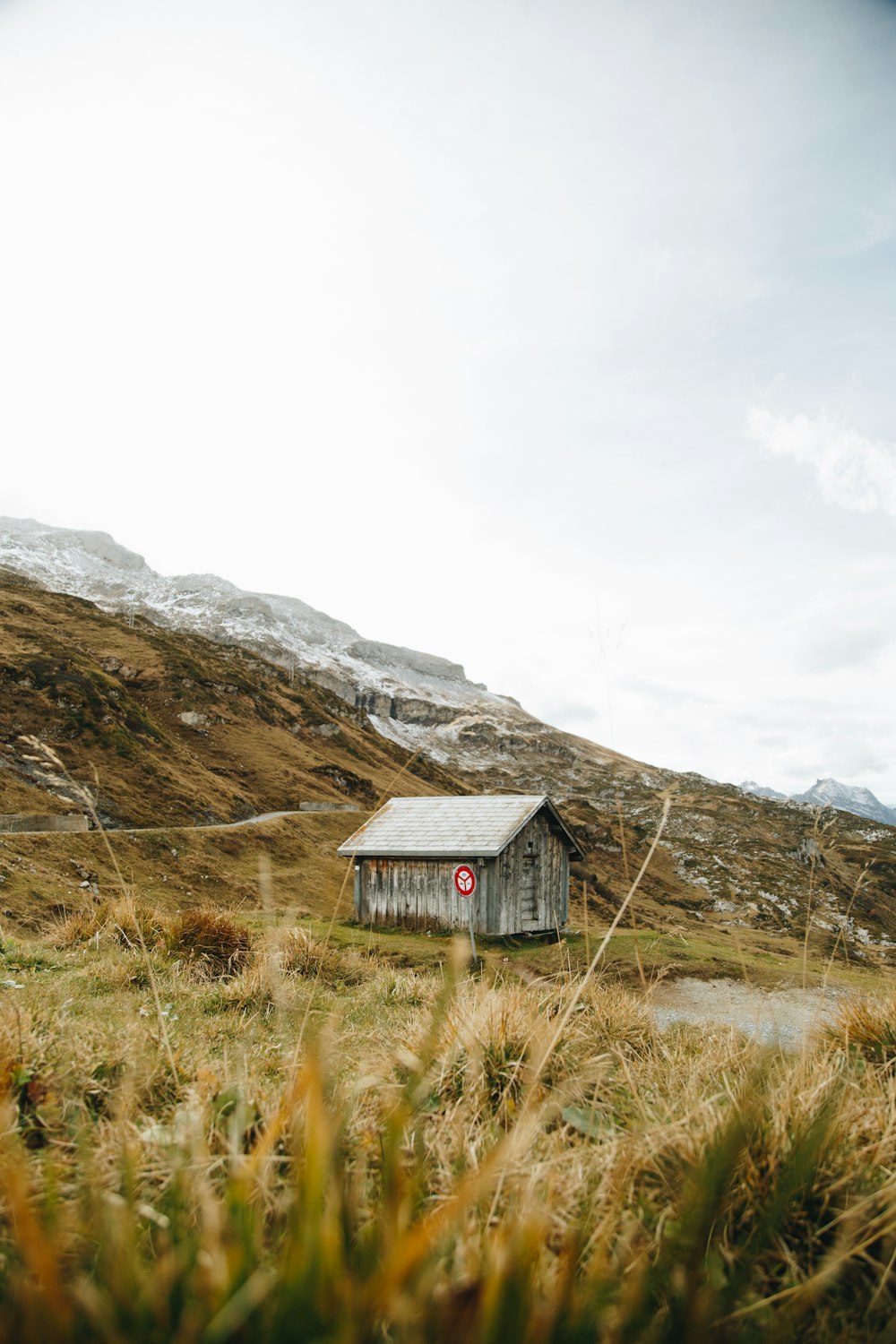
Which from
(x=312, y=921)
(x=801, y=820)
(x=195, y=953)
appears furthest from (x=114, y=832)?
(x=801, y=820)

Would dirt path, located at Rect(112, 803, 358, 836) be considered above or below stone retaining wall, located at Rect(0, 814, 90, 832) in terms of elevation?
below

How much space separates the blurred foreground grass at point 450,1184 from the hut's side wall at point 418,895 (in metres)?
18.0

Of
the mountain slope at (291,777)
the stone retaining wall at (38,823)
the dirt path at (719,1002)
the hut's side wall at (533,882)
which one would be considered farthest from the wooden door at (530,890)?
the stone retaining wall at (38,823)

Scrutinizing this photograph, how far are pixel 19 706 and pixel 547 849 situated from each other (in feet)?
94.7

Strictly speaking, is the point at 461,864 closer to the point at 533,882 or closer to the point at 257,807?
the point at 533,882

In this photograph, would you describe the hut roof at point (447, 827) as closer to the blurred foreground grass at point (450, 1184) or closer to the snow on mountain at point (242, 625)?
the blurred foreground grass at point (450, 1184)

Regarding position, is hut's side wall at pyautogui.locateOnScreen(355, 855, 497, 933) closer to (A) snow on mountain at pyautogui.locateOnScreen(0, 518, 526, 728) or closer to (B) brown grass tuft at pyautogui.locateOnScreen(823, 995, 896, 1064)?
(B) brown grass tuft at pyautogui.locateOnScreen(823, 995, 896, 1064)

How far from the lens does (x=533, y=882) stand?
25109 millimetres

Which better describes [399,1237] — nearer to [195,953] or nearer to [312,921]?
[195,953]

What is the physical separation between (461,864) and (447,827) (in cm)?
175

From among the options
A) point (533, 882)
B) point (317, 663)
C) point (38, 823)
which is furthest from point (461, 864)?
point (317, 663)

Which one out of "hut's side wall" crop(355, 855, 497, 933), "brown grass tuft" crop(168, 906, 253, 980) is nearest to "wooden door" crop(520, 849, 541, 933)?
"hut's side wall" crop(355, 855, 497, 933)

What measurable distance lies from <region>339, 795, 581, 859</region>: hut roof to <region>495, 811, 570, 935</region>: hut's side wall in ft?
2.44

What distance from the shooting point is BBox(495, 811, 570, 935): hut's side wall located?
77.0ft
